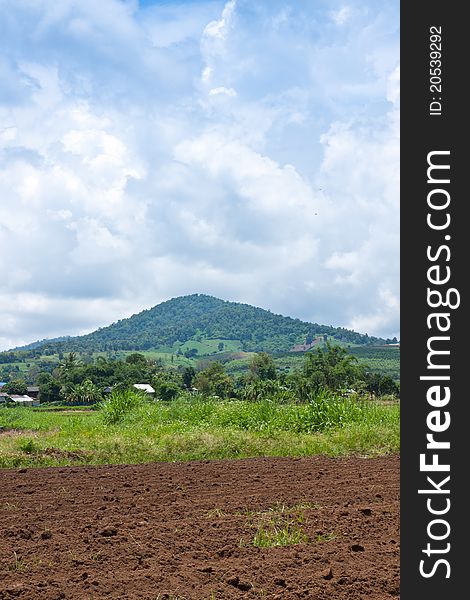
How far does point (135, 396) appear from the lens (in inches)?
782

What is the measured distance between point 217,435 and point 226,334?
542 ft

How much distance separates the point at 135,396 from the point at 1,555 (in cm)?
1398

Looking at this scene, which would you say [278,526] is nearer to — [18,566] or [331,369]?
[18,566]

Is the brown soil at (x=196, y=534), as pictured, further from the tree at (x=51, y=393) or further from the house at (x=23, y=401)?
the tree at (x=51, y=393)

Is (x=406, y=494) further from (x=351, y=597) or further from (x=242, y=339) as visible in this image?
(x=242, y=339)

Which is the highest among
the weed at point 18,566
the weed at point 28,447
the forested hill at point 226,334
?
the forested hill at point 226,334

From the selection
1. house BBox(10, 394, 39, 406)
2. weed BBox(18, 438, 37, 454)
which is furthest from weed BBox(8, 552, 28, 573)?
A: house BBox(10, 394, 39, 406)

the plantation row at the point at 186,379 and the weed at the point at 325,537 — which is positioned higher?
the plantation row at the point at 186,379

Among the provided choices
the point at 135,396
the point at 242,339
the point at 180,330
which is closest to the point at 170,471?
the point at 135,396

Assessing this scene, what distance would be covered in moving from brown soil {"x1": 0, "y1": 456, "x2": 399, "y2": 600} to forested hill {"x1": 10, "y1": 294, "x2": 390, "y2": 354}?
141023mm

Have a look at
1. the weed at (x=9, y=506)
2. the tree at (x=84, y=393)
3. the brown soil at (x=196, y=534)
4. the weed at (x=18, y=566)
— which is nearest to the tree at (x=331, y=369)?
the tree at (x=84, y=393)

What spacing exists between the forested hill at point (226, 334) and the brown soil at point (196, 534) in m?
141

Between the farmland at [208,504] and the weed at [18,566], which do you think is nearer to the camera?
the farmland at [208,504]

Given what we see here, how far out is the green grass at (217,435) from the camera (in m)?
13.3
